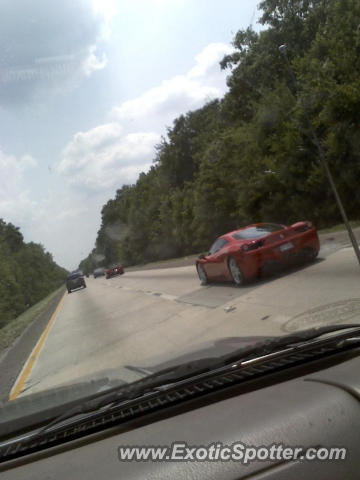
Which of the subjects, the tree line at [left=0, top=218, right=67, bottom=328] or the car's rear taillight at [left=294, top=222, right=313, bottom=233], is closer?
the car's rear taillight at [left=294, top=222, right=313, bottom=233]

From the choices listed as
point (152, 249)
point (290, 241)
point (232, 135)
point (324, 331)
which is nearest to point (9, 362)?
point (290, 241)

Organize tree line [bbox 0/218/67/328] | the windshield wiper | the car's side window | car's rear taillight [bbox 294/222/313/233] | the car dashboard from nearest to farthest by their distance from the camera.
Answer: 1. the car dashboard
2. the windshield wiper
3. car's rear taillight [bbox 294/222/313/233]
4. the car's side window
5. tree line [bbox 0/218/67/328]

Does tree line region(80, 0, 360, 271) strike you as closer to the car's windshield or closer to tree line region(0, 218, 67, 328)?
the car's windshield

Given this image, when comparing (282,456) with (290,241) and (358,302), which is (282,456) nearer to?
(358,302)

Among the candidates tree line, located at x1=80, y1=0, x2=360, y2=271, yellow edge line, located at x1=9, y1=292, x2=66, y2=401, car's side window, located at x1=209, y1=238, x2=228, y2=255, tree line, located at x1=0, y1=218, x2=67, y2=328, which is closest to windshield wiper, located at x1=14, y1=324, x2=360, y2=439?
yellow edge line, located at x1=9, y1=292, x2=66, y2=401

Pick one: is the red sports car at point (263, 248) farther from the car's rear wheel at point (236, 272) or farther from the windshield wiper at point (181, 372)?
the windshield wiper at point (181, 372)

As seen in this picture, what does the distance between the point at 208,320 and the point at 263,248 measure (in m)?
2.62

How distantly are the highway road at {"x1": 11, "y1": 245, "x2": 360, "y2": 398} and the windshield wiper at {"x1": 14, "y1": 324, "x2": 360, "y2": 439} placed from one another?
289cm

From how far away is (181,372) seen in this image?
3.12 m

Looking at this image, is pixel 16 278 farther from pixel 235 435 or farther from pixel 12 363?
pixel 235 435

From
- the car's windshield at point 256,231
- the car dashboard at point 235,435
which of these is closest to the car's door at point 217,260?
the car's windshield at point 256,231

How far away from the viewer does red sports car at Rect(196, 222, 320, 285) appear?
11531 millimetres

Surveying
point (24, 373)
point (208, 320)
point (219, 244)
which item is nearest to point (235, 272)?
point (219, 244)

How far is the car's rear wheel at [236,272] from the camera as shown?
12391 millimetres
